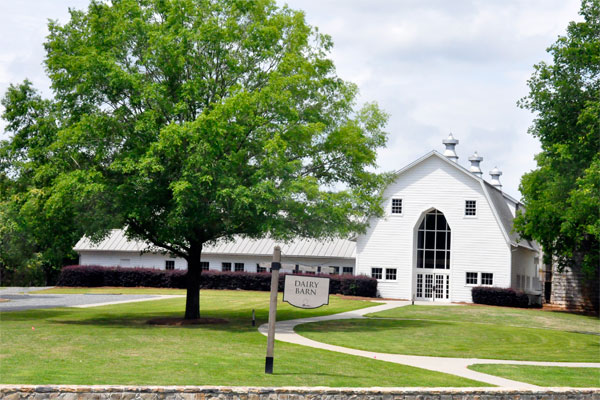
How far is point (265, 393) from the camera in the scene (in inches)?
463

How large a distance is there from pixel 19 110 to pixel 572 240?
29.5 meters

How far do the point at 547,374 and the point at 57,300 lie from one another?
28658 mm

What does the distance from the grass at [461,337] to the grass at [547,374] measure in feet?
7.04

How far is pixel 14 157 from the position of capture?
88.1ft

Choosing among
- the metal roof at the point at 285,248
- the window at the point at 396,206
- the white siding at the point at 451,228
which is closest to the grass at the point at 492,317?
the white siding at the point at 451,228

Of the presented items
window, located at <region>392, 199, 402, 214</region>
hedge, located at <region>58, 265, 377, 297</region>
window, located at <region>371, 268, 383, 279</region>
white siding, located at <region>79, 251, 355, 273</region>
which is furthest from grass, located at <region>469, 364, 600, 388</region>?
white siding, located at <region>79, 251, 355, 273</region>

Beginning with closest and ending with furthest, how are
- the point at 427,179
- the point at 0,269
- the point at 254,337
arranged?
the point at 254,337 → the point at 427,179 → the point at 0,269

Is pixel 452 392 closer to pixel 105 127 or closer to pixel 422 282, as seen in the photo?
pixel 105 127

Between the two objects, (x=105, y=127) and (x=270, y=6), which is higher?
(x=270, y=6)

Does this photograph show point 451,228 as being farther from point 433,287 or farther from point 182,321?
point 182,321

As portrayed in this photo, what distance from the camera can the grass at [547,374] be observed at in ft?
50.5

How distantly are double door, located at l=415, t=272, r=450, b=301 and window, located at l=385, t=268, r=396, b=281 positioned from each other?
1549mm

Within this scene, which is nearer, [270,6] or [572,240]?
[270,6]

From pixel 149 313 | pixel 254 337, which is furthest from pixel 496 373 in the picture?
pixel 149 313
